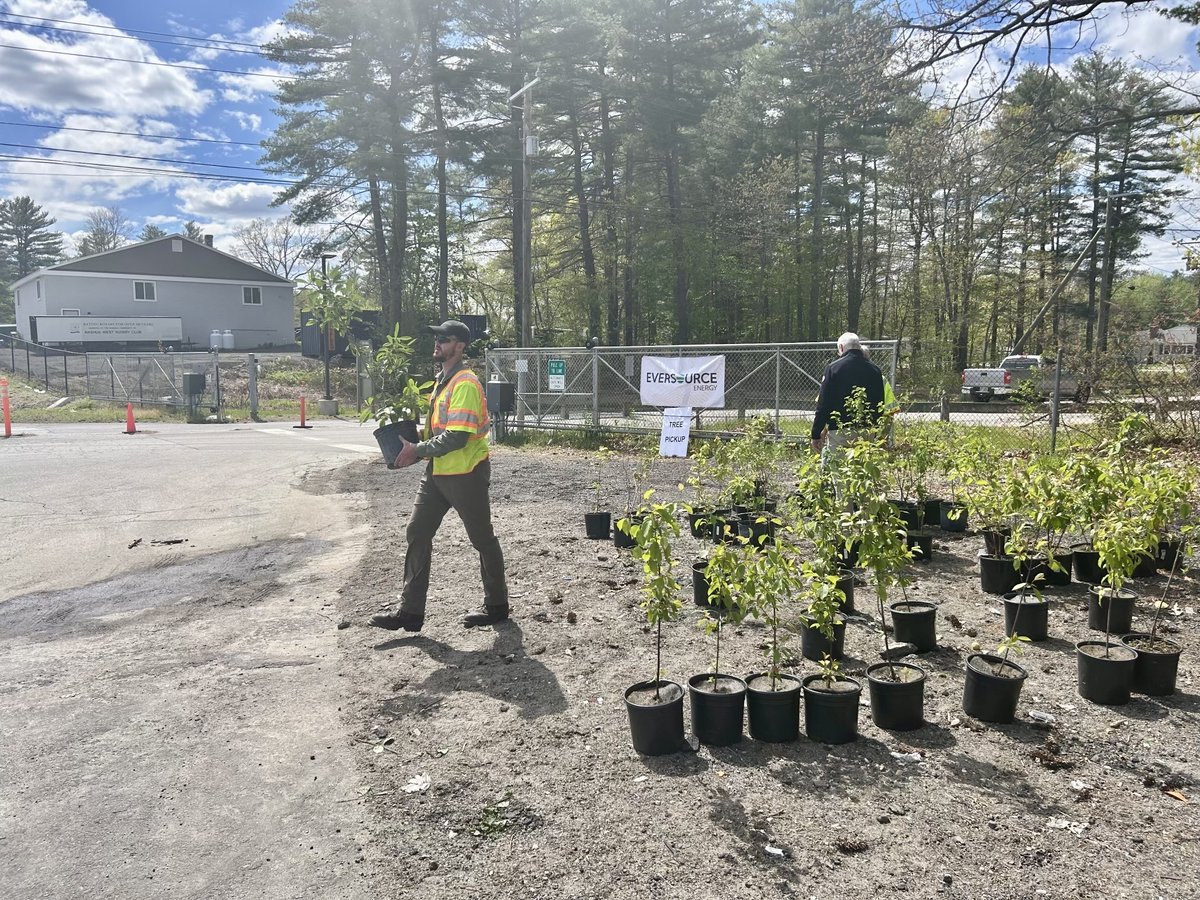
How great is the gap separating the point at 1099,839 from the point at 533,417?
14.9 meters

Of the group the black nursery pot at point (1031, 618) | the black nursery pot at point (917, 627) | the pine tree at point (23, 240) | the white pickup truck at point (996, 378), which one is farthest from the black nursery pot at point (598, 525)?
the pine tree at point (23, 240)

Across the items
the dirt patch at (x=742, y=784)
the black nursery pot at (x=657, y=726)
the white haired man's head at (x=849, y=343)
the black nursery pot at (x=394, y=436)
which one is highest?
the white haired man's head at (x=849, y=343)

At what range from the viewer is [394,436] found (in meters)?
5.72

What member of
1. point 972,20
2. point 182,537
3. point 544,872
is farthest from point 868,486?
point 182,537

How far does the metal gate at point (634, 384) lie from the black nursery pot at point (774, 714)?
8.70 meters

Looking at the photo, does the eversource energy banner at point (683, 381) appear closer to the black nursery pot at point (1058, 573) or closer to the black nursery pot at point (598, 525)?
the black nursery pot at point (598, 525)

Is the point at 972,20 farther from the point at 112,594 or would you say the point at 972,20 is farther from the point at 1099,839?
the point at 112,594

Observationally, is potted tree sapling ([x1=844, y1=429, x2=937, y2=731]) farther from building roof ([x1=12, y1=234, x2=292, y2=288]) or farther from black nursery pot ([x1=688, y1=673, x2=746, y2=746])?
building roof ([x1=12, y1=234, x2=292, y2=288])

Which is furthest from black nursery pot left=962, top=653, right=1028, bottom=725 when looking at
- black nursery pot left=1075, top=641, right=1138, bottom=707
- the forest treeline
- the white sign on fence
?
the forest treeline

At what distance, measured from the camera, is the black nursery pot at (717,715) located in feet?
11.9

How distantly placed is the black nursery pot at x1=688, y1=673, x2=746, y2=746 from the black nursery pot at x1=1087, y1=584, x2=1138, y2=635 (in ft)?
8.21

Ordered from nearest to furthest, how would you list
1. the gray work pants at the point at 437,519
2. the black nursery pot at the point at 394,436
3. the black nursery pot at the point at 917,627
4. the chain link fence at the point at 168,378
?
the black nursery pot at the point at 917,627 < the gray work pants at the point at 437,519 < the black nursery pot at the point at 394,436 < the chain link fence at the point at 168,378

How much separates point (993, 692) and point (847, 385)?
3686mm

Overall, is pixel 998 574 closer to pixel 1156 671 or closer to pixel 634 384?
pixel 1156 671
